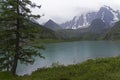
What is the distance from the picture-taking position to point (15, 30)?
2527 centimetres

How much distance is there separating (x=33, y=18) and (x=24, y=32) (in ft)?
6.38

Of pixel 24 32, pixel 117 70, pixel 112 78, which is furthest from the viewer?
pixel 24 32

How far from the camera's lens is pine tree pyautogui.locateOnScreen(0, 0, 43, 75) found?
24.9 meters

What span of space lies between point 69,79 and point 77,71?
9.67ft

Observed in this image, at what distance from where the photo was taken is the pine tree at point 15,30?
24891 mm

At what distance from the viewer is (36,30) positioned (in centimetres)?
2527

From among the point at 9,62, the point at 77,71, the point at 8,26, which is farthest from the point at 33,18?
the point at 77,71

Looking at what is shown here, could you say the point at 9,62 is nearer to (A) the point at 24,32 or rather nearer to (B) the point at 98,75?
(A) the point at 24,32

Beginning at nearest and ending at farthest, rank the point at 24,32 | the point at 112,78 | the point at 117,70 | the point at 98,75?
the point at 112,78, the point at 98,75, the point at 117,70, the point at 24,32

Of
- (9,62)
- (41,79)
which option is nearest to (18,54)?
(9,62)

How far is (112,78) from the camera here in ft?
61.8

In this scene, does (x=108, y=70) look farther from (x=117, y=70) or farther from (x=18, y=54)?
(x=18, y=54)

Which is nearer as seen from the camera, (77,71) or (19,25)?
(77,71)

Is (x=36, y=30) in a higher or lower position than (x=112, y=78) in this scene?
higher
